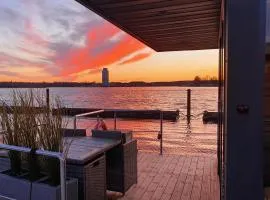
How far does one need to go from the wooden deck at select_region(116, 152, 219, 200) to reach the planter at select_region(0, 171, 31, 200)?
4.58 ft

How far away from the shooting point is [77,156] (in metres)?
2.23

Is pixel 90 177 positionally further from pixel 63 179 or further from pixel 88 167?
pixel 63 179

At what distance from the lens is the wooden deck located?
129 inches

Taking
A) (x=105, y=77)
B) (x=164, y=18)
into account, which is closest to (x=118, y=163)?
(x=164, y=18)

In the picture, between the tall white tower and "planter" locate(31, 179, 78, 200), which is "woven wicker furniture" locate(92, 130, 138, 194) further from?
the tall white tower

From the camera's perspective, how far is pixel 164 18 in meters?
3.41

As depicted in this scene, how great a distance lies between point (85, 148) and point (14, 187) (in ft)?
2.15

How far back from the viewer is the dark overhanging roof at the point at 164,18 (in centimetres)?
290

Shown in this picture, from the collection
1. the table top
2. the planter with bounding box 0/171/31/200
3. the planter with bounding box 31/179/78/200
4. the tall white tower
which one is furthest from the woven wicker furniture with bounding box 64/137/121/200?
the tall white tower

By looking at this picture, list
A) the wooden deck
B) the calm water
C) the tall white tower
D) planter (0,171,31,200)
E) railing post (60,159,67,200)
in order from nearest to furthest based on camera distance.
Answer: railing post (60,159,67,200) < planter (0,171,31,200) < the wooden deck < the calm water < the tall white tower

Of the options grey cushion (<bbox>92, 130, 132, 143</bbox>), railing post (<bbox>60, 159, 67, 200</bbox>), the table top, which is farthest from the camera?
grey cushion (<bbox>92, 130, 132, 143</bbox>)

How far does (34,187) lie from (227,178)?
1133 mm

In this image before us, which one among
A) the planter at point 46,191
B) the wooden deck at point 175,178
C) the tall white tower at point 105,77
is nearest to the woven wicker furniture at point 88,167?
the planter at point 46,191

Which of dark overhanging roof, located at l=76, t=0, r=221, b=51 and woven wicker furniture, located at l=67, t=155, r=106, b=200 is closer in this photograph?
woven wicker furniture, located at l=67, t=155, r=106, b=200
